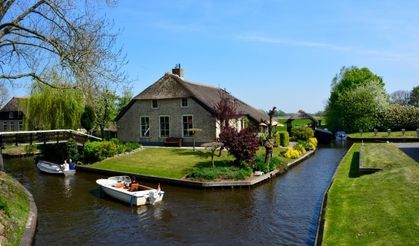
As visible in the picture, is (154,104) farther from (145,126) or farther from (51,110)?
(51,110)

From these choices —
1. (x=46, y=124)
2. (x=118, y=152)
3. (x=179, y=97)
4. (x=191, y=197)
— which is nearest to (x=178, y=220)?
(x=191, y=197)

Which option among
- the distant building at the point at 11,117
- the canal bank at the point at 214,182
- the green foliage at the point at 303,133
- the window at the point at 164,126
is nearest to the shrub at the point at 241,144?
the canal bank at the point at 214,182

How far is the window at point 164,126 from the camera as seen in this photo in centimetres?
4056

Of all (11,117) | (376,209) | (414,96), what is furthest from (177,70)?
(414,96)

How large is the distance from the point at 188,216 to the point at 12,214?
23.3 ft

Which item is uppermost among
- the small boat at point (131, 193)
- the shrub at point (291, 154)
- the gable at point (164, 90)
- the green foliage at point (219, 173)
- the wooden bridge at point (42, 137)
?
the gable at point (164, 90)

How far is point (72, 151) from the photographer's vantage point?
114ft

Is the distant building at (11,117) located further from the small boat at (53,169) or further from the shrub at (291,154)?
the shrub at (291,154)

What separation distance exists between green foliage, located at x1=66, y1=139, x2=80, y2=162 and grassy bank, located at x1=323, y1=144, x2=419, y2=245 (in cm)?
2178

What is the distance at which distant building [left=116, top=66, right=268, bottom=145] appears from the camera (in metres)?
38.5

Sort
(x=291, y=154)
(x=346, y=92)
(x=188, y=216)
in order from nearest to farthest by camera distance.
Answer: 1. (x=188, y=216)
2. (x=291, y=154)
3. (x=346, y=92)

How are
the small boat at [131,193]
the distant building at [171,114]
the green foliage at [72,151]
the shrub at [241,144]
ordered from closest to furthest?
the small boat at [131,193] → the shrub at [241,144] → the green foliage at [72,151] → the distant building at [171,114]

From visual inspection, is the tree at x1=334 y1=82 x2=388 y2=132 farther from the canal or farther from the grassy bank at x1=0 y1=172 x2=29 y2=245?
the grassy bank at x1=0 y1=172 x2=29 y2=245

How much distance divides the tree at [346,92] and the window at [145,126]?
3862 cm
